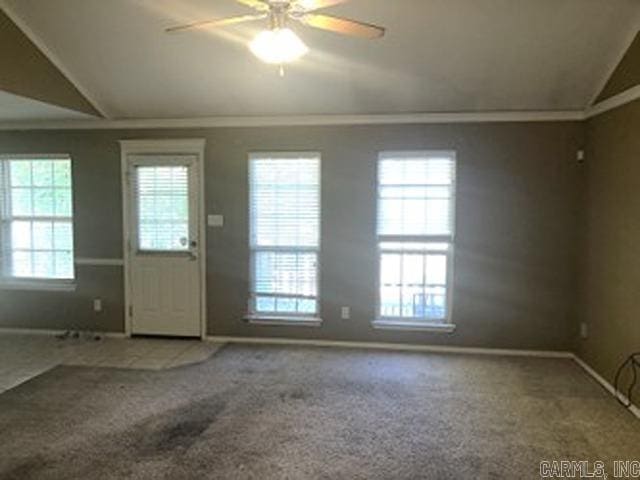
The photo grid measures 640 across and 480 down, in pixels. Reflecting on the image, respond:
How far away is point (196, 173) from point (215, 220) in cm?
53

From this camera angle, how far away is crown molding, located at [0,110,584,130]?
5.09 meters

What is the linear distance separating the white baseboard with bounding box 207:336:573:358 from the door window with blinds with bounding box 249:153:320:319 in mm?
280

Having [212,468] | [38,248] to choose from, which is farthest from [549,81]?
[38,248]

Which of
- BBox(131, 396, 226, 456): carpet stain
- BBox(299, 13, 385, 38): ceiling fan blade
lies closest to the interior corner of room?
BBox(131, 396, 226, 456): carpet stain

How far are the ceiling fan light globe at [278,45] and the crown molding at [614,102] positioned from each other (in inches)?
105

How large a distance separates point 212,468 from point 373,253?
2916 millimetres

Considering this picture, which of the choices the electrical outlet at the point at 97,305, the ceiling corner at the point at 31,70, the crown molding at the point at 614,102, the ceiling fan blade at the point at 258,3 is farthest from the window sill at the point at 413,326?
the ceiling corner at the point at 31,70

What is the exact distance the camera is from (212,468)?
3.03m

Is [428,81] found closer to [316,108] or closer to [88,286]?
[316,108]

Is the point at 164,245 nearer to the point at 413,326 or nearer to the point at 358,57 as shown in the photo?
the point at 413,326

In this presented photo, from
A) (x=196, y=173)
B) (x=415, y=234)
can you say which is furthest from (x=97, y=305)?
(x=415, y=234)

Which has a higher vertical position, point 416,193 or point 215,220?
point 416,193

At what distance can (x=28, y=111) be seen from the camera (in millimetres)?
5188

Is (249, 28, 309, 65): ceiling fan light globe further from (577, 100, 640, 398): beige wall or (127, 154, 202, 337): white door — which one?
(127, 154, 202, 337): white door
